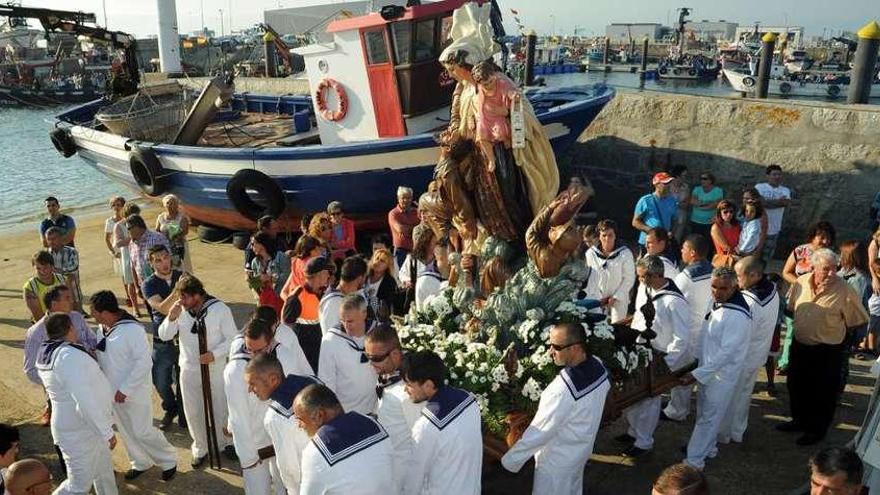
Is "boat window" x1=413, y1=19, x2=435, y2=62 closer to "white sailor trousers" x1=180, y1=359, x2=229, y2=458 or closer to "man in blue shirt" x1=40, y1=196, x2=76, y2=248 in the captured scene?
"man in blue shirt" x1=40, y1=196, x2=76, y2=248

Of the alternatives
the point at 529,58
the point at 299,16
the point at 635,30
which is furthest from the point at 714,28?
the point at 529,58

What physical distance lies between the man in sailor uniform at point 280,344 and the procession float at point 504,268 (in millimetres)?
780

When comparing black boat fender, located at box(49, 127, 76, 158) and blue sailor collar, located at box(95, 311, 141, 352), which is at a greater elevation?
black boat fender, located at box(49, 127, 76, 158)

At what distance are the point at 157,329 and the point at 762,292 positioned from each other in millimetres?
4383

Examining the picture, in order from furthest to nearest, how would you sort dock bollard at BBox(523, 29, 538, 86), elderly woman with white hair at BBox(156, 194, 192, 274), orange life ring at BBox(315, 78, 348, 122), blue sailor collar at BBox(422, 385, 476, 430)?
dock bollard at BBox(523, 29, 538, 86), orange life ring at BBox(315, 78, 348, 122), elderly woman with white hair at BBox(156, 194, 192, 274), blue sailor collar at BBox(422, 385, 476, 430)

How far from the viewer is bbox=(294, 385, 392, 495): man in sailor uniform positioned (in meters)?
2.90

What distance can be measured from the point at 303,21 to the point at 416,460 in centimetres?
5078

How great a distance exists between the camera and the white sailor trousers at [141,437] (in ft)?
15.4

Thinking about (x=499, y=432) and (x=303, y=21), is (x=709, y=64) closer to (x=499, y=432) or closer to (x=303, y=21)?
(x=303, y=21)

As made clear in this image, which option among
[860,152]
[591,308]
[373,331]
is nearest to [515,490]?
[591,308]

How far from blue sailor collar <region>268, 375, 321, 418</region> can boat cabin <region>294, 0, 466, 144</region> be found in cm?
688

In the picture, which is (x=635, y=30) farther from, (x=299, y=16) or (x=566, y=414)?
(x=566, y=414)

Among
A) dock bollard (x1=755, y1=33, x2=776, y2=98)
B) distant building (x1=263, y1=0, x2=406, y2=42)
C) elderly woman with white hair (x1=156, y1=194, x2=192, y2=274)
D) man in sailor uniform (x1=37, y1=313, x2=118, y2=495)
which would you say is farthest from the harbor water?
distant building (x1=263, y1=0, x2=406, y2=42)

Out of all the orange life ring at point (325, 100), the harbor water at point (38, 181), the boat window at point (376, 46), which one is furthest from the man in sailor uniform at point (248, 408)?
the harbor water at point (38, 181)
